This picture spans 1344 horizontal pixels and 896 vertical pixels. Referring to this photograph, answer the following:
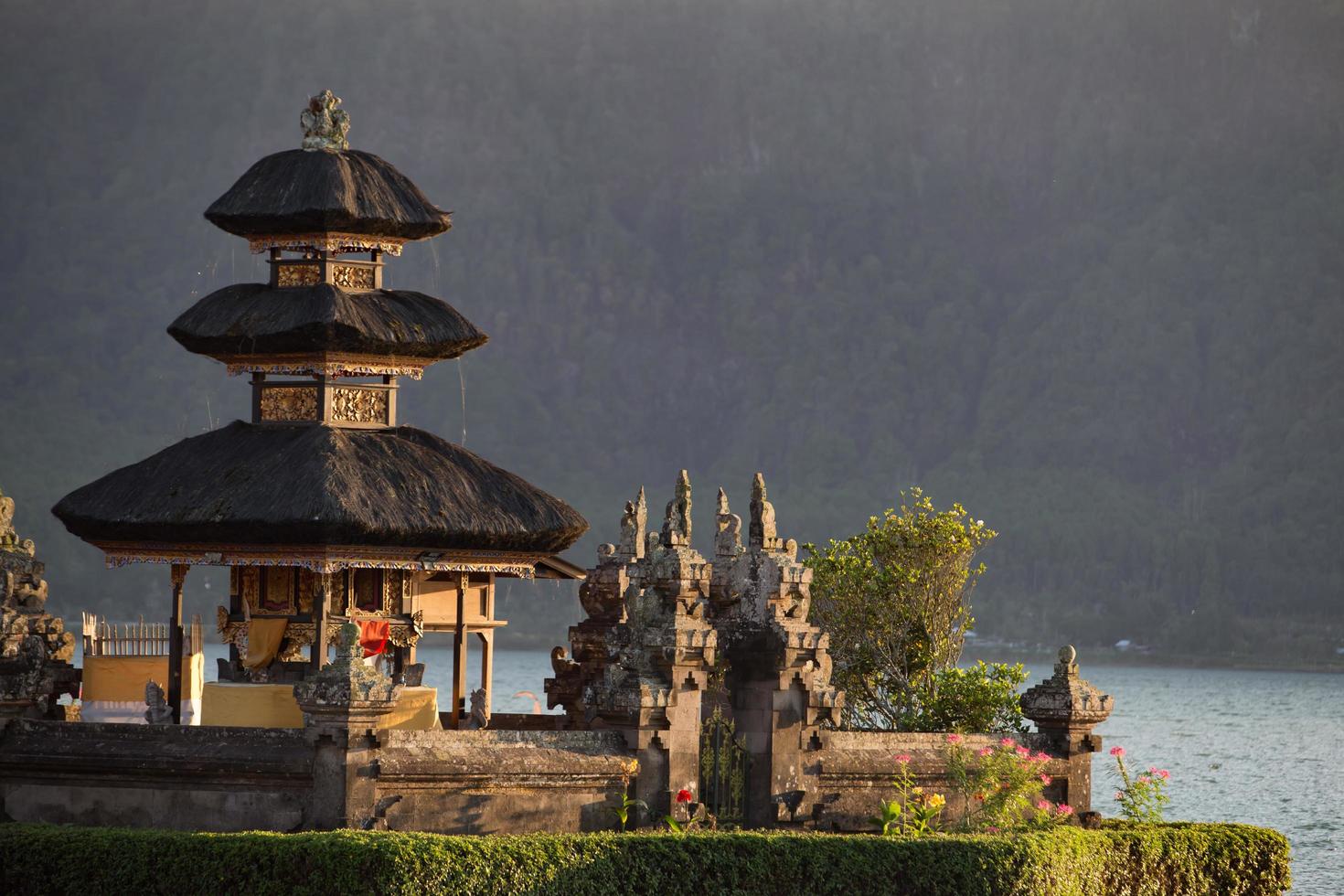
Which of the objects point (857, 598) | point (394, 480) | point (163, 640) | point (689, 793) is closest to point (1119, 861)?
point (689, 793)

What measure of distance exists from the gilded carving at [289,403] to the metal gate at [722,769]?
30.5 feet

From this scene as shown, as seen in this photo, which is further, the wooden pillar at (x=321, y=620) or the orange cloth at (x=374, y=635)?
the orange cloth at (x=374, y=635)

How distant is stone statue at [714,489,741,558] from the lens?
36.3 m

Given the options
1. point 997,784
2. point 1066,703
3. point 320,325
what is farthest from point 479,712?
point 1066,703

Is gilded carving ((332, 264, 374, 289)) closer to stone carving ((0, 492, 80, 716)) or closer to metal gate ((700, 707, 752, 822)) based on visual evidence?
stone carving ((0, 492, 80, 716))

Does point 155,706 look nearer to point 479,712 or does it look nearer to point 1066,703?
point 479,712

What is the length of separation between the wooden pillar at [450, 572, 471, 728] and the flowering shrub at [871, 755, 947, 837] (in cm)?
826

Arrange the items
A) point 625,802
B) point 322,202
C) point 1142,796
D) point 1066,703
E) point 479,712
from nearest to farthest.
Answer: point 625,802, point 1142,796, point 1066,703, point 322,202, point 479,712

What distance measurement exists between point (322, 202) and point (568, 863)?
44.4 ft

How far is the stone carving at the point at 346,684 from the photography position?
30453 mm

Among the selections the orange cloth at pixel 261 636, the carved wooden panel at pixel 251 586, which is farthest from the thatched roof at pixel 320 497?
the orange cloth at pixel 261 636

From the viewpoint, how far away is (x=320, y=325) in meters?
37.2

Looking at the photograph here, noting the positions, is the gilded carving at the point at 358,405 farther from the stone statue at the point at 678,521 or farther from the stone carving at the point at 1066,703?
the stone carving at the point at 1066,703

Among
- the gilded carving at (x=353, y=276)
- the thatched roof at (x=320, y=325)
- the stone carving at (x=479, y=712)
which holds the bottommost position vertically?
the stone carving at (x=479, y=712)
